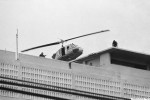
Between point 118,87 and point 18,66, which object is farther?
point 118,87

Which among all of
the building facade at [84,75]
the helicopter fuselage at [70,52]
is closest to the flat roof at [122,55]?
the building facade at [84,75]

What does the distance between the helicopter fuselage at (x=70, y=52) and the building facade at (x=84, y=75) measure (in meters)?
1.21

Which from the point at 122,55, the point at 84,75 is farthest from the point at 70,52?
the point at 122,55

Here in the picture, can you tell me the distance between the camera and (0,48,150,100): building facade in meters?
33.3

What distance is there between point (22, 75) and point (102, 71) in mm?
7753

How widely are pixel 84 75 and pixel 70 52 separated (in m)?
2.93

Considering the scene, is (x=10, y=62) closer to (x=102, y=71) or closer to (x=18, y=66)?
(x=18, y=66)

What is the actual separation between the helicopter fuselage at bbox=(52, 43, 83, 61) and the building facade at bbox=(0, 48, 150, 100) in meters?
1.21

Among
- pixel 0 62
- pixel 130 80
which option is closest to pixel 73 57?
pixel 130 80

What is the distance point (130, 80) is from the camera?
134 feet

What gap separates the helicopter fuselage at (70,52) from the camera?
128ft

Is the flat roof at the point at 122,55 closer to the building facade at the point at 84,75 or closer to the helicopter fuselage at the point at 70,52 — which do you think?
the building facade at the point at 84,75

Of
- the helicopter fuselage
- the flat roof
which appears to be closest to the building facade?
the flat roof

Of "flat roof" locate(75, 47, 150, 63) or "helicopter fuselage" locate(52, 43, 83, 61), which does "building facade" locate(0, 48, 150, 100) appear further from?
"helicopter fuselage" locate(52, 43, 83, 61)
